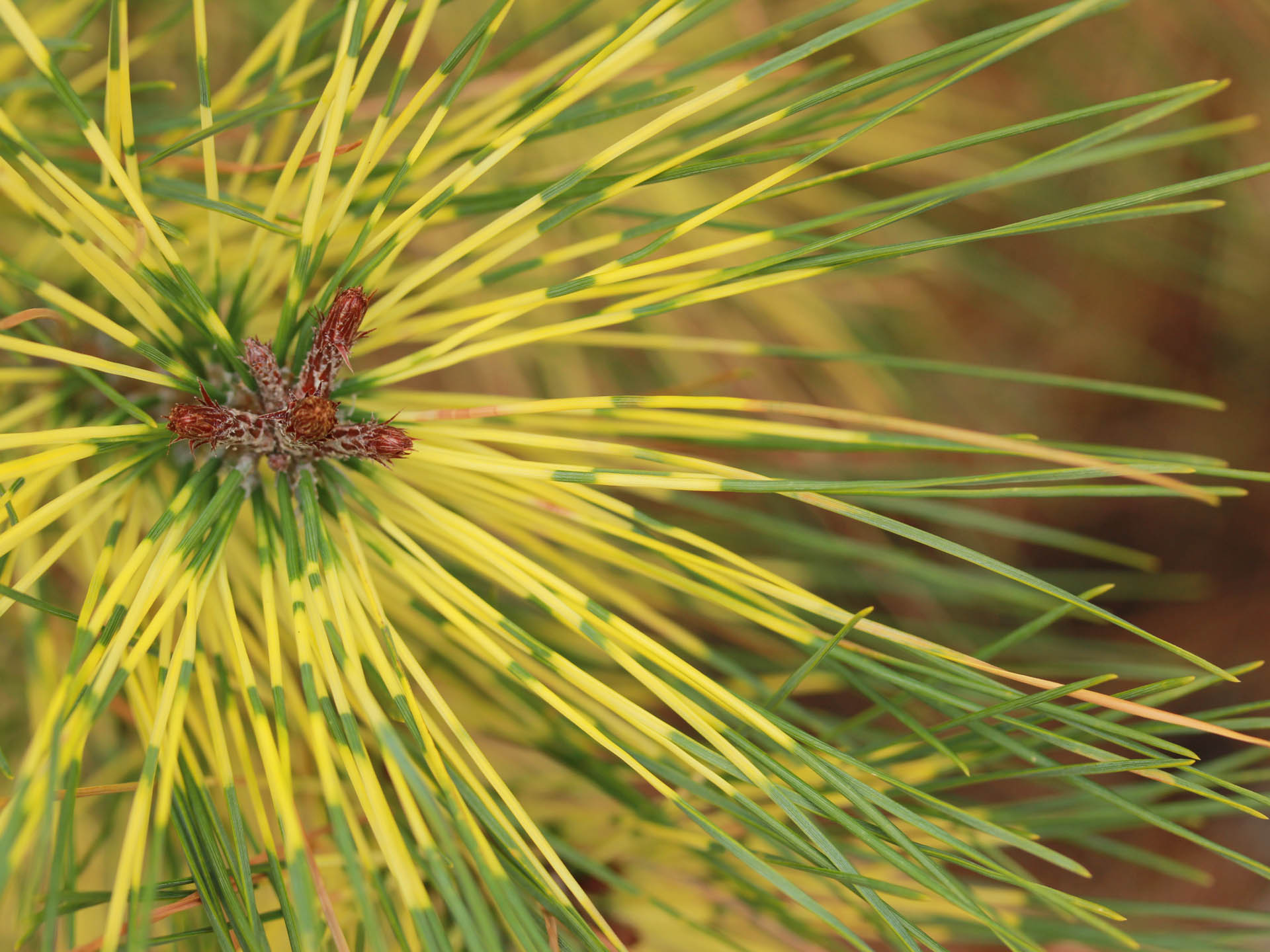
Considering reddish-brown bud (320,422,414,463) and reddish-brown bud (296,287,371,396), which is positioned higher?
reddish-brown bud (296,287,371,396)

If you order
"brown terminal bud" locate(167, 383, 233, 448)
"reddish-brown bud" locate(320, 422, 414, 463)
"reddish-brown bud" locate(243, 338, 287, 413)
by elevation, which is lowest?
"brown terminal bud" locate(167, 383, 233, 448)

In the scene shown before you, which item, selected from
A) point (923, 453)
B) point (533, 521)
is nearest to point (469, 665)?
point (533, 521)

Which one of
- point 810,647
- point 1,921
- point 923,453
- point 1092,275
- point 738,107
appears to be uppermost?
point 1092,275

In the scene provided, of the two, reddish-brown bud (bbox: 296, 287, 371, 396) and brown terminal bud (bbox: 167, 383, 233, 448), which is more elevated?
reddish-brown bud (bbox: 296, 287, 371, 396)

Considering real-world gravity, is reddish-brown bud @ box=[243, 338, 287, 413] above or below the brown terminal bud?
above

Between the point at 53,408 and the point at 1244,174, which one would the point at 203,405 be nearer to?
the point at 53,408

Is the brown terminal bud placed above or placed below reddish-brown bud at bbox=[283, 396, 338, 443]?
below
